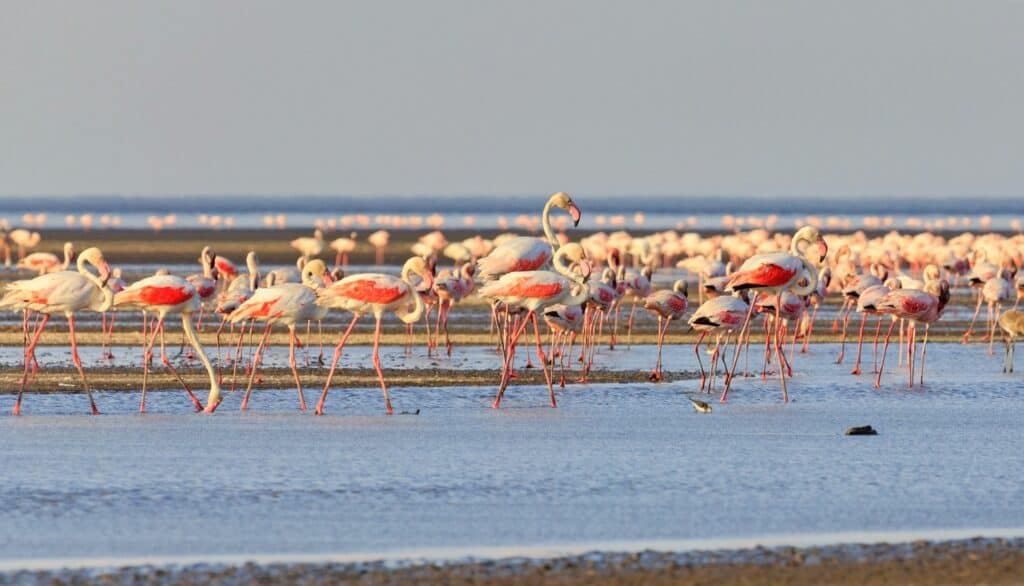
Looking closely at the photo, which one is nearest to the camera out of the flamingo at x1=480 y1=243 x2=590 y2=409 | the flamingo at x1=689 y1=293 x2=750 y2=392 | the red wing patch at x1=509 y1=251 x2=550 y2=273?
the flamingo at x1=480 y1=243 x2=590 y2=409

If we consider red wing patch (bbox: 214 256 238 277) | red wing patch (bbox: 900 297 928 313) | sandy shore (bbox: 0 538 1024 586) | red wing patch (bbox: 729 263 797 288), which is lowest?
red wing patch (bbox: 214 256 238 277)

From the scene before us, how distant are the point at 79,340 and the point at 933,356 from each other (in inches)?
364

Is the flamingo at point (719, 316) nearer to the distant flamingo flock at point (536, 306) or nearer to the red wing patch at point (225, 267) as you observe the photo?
the distant flamingo flock at point (536, 306)

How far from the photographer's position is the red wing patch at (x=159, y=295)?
46.7ft

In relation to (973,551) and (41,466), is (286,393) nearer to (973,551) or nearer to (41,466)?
(41,466)

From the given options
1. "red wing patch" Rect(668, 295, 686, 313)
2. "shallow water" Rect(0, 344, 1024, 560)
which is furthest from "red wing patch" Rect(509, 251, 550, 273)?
"red wing patch" Rect(668, 295, 686, 313)

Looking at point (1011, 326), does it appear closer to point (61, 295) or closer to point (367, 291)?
point (367, 291)

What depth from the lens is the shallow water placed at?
8.98 meters

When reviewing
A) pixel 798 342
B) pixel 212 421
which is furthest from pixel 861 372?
pixel 212 421

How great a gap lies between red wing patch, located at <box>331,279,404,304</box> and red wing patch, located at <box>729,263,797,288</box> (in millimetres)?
2967

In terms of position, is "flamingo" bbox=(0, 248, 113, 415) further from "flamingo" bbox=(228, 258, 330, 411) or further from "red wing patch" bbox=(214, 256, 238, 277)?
"red wing patch" bbox=(214, 256, 238, 277)

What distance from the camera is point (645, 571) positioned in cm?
802

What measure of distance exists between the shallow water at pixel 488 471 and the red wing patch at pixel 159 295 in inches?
31.6

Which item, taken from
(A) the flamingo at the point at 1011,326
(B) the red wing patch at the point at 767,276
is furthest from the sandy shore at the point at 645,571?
(A) the flamingo at the point at 1011,326
